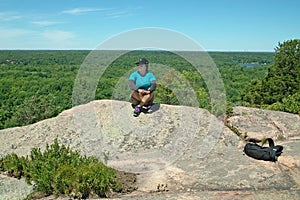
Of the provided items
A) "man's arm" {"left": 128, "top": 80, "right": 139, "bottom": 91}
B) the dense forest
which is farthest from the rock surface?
the dense forest

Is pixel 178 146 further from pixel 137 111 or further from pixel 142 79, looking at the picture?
pixel 142 79

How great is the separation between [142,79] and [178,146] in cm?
156

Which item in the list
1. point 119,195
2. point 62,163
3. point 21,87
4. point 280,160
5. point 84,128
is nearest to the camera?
point 119,195

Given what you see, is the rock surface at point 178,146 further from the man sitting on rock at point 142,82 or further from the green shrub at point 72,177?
the man sitting on rock at point 142,82

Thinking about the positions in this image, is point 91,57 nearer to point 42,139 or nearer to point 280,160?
point 42,139

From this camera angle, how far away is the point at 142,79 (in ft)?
22.0

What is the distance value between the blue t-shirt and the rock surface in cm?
77

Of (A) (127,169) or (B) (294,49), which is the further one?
(B) (294,49)

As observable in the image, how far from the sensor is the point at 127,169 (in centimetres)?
562

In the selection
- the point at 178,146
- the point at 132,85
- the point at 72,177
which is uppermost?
the point at 132,85

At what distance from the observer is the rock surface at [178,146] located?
183 inches

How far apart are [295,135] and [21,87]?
51.3 m

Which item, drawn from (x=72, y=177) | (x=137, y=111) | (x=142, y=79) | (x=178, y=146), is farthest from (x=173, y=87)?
(x=72, y=177)

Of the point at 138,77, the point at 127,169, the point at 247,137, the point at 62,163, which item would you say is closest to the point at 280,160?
the point at 247,137
